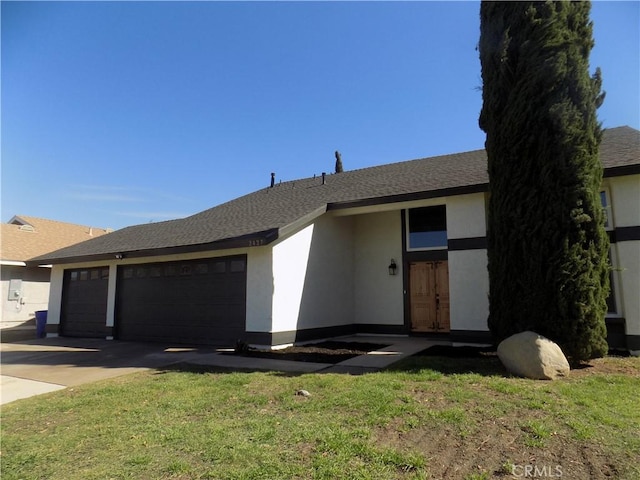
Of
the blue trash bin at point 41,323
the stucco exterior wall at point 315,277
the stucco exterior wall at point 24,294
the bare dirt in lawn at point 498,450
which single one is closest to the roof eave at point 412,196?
the stucco exterior wall at point 315,277

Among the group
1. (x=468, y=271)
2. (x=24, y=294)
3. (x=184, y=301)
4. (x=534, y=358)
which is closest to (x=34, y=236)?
(x=24, y=294)

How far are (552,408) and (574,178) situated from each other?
4.15m

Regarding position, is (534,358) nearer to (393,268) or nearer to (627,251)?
(627,251)

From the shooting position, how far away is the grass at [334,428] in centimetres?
361

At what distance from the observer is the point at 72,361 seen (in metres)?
9.92

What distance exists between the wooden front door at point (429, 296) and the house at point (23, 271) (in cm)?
1747

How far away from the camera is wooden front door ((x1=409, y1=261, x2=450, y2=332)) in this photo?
11883 millimetres

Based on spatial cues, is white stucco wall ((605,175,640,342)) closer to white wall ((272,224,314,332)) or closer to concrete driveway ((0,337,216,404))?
white wall ((272,224,314,332))

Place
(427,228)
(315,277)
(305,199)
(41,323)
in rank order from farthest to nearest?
(41,323) < (305,199) < (427,228) < (315,277)

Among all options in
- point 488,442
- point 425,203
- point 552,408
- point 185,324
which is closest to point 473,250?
point 425,203

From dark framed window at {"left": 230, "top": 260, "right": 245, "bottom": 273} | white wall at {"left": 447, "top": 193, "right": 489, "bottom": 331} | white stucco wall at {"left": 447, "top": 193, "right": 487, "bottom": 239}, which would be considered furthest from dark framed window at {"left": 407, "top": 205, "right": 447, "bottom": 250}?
dark framed window at {"left": 230, "top": 260, "right": 245, "bottom": 273}

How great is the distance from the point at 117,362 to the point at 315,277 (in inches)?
214

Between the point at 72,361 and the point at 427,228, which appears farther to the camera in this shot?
the point at 427,228

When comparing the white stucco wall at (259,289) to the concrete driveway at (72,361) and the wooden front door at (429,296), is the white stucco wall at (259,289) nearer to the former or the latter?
the concrete driveway at (72,361)
